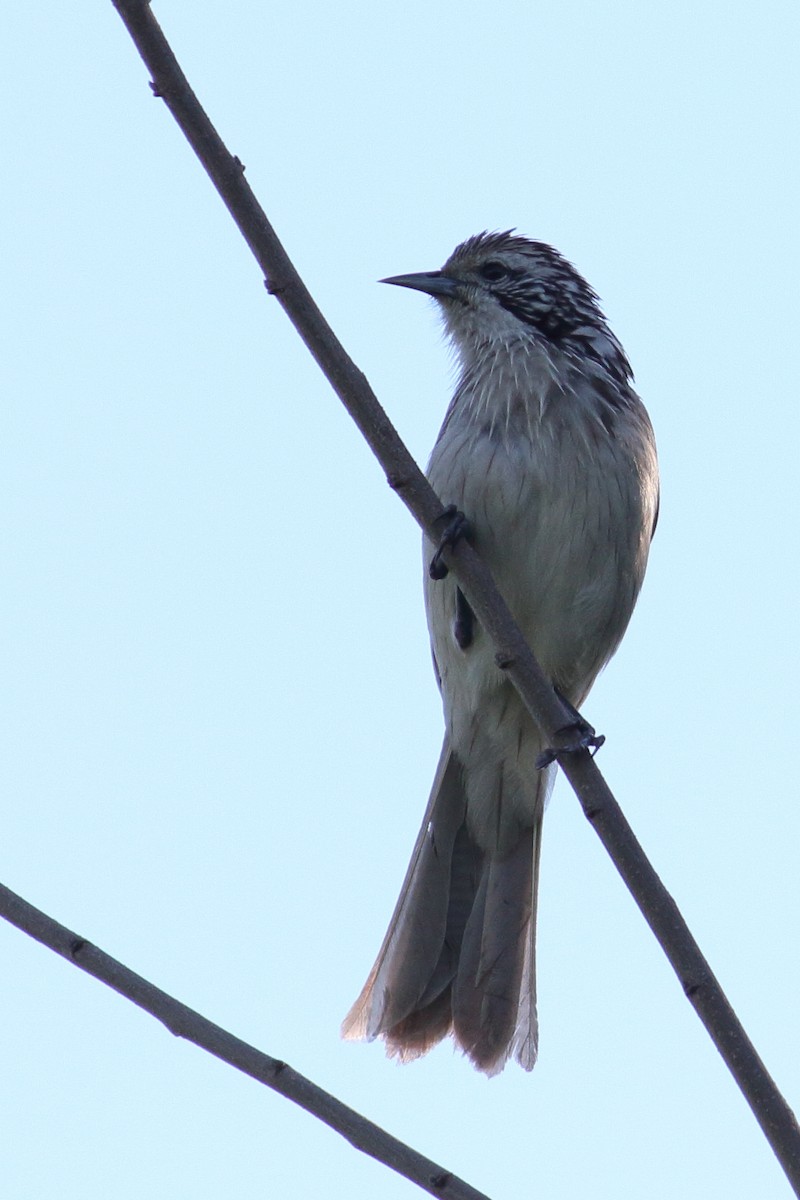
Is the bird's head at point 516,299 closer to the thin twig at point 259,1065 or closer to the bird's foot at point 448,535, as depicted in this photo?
the bird's foot at point 448,535

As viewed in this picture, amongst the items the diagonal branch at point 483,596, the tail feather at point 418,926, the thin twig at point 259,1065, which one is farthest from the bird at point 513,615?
the thin twig at point 259,1065

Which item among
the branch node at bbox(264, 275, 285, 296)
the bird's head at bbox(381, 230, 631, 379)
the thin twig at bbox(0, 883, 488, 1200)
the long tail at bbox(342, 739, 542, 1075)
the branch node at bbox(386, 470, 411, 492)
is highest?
the bird's head at bbox(381, 230, 631, 379)

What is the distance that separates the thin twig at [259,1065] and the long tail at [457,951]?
252 cm

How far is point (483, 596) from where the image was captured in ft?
15.0

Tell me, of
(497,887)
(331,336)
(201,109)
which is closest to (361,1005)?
(497,887)

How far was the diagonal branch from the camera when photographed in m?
3.64

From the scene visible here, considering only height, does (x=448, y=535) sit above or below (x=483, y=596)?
above

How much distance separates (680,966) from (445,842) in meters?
2.92

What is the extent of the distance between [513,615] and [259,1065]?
2.80 m

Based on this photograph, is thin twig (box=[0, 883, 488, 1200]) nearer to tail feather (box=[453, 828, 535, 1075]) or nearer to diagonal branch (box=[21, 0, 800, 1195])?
diagonal branch (box=[21, 0, 800, 1195])

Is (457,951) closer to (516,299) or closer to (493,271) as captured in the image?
(516,299)

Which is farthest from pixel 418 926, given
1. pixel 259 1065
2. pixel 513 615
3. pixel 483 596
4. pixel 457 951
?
pixel 259 1065

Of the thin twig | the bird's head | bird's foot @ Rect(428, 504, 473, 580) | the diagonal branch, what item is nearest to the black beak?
the bird's head

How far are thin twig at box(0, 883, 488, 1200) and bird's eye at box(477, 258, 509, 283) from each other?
465cm
